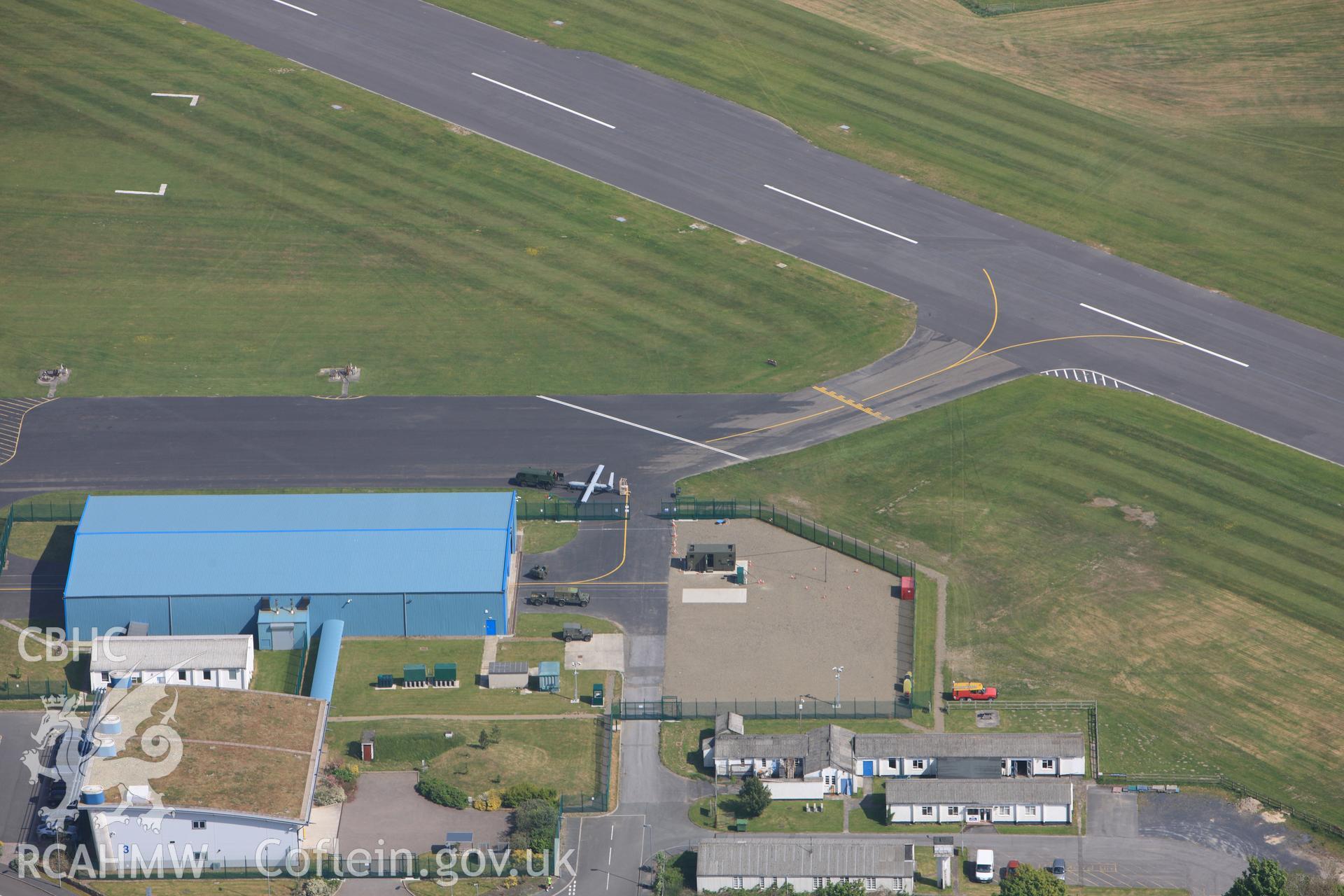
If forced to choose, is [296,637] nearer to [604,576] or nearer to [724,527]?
[604,576]

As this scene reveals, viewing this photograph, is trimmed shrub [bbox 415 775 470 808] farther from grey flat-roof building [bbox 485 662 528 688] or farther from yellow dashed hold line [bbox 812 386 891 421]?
yellow dashed hold line [bbox 812 386 891 421]

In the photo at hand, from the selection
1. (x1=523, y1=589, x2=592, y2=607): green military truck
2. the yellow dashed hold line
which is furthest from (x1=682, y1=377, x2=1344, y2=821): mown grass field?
(x1=523, y1=589, x2=592, y2=607): green military truck

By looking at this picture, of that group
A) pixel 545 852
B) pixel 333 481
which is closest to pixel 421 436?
pixel 333 481

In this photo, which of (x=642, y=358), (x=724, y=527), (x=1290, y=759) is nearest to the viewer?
(x=1290, y=759)

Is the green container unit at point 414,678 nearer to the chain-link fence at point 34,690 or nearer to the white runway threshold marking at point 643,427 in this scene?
the chain-link fence at point 34,690

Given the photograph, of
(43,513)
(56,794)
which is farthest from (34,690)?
(43,513)
